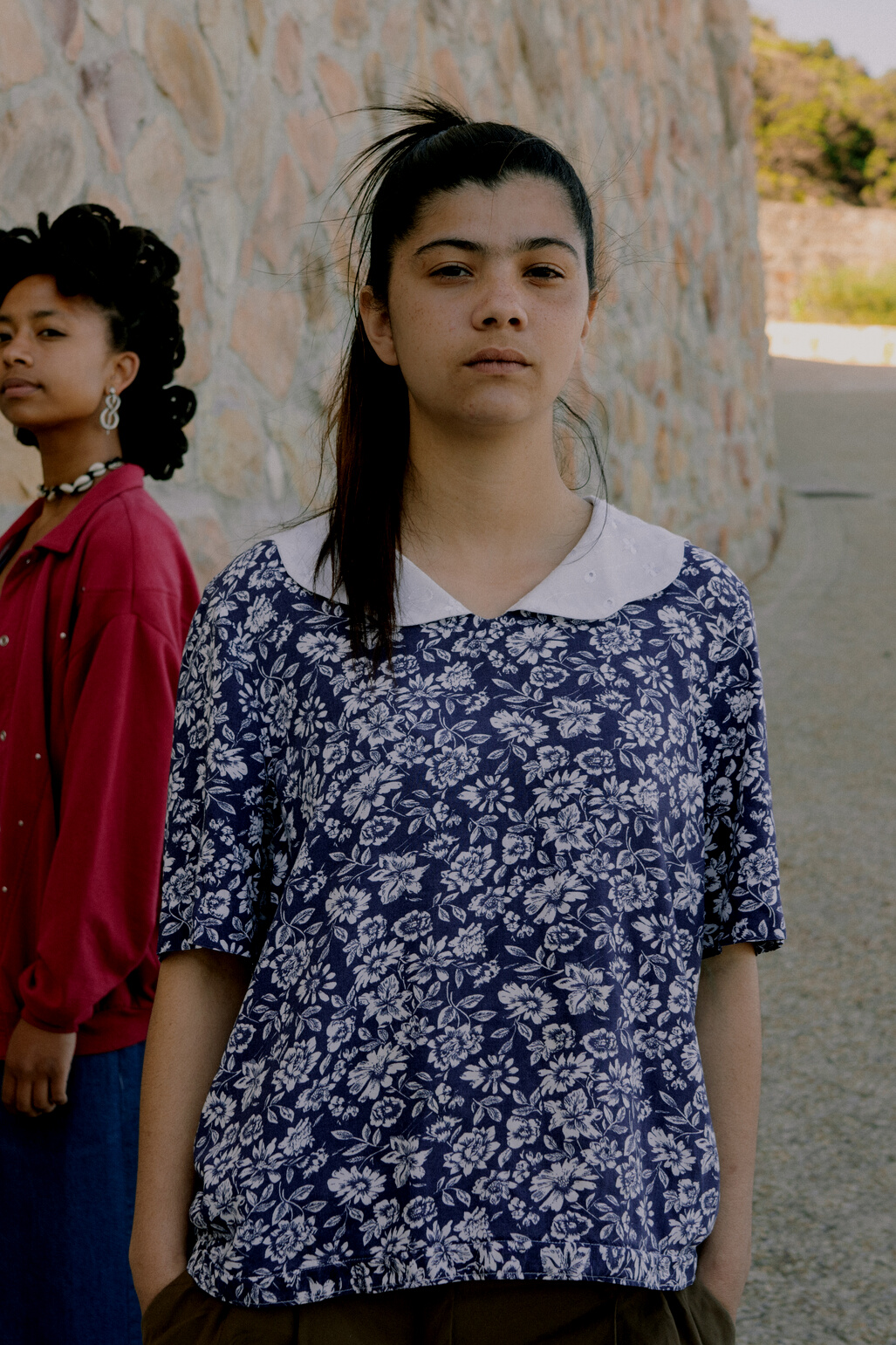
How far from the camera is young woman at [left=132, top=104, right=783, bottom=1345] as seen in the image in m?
1.09

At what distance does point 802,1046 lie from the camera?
313 cm

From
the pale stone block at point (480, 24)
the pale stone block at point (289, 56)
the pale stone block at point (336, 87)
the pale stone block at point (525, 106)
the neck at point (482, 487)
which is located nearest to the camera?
the neck at point (482, 487)

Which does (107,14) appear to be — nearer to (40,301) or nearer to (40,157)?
(40,157)

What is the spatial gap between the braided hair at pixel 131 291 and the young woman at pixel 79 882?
0.17m

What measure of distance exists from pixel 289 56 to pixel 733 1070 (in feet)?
11.8

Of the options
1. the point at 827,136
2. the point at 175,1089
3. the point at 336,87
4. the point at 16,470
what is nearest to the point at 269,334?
the point at 336,87

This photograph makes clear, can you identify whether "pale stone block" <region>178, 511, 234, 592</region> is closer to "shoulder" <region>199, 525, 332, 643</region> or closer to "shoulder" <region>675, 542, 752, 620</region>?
"shoulder" <region>199, 525, 332, 643</region>

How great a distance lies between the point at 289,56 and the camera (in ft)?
13.1

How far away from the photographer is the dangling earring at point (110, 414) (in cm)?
195

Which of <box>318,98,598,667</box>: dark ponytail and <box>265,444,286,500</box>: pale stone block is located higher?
<box>265,444,286,500</box>: pale stone block

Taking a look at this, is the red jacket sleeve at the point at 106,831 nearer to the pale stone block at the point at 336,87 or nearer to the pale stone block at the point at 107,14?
the pale stone block at the point at 107,14

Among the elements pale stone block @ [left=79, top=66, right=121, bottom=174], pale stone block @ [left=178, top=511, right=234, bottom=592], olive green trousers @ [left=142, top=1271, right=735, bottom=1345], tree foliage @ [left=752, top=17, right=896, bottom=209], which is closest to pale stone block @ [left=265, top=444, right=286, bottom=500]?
pale stone block @ [left=178, top=511, right=234, bottom=592]

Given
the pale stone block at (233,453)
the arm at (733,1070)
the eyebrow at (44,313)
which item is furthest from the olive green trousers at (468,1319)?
the pale stone block at (233,453)

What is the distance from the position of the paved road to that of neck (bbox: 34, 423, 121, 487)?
180 cm
